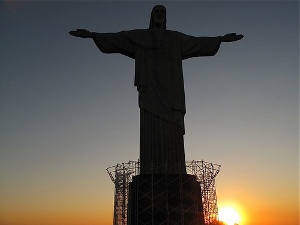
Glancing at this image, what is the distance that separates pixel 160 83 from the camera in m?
14.5

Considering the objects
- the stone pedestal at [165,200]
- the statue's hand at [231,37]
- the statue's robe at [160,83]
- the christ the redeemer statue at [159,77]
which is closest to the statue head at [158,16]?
the christ the redeemer statue at [159,77]

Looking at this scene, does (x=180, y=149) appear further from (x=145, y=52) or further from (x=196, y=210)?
(x=145, y=52)

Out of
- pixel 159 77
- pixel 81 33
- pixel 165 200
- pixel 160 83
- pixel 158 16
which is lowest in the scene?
pixel 165 200

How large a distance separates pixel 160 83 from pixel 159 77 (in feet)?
0.83

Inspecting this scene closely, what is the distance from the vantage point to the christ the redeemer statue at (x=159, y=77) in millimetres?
13383

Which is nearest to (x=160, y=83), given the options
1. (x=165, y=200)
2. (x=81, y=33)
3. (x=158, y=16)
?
(x=158, y=16)

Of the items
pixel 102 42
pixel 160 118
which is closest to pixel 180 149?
pixel 160 118

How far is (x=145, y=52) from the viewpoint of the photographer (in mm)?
15031

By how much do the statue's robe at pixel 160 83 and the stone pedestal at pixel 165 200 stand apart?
39cm

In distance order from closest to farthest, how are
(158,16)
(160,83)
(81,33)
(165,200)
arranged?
(165,200) → (160,83) → (81,33) → (158,16)

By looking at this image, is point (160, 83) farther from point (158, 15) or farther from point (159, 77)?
point (158, 15)

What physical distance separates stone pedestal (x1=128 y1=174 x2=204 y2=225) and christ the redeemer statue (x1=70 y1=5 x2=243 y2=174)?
0.41 metres

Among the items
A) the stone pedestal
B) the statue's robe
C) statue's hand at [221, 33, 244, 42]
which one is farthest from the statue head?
the stone pedestal

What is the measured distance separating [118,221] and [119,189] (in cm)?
129
